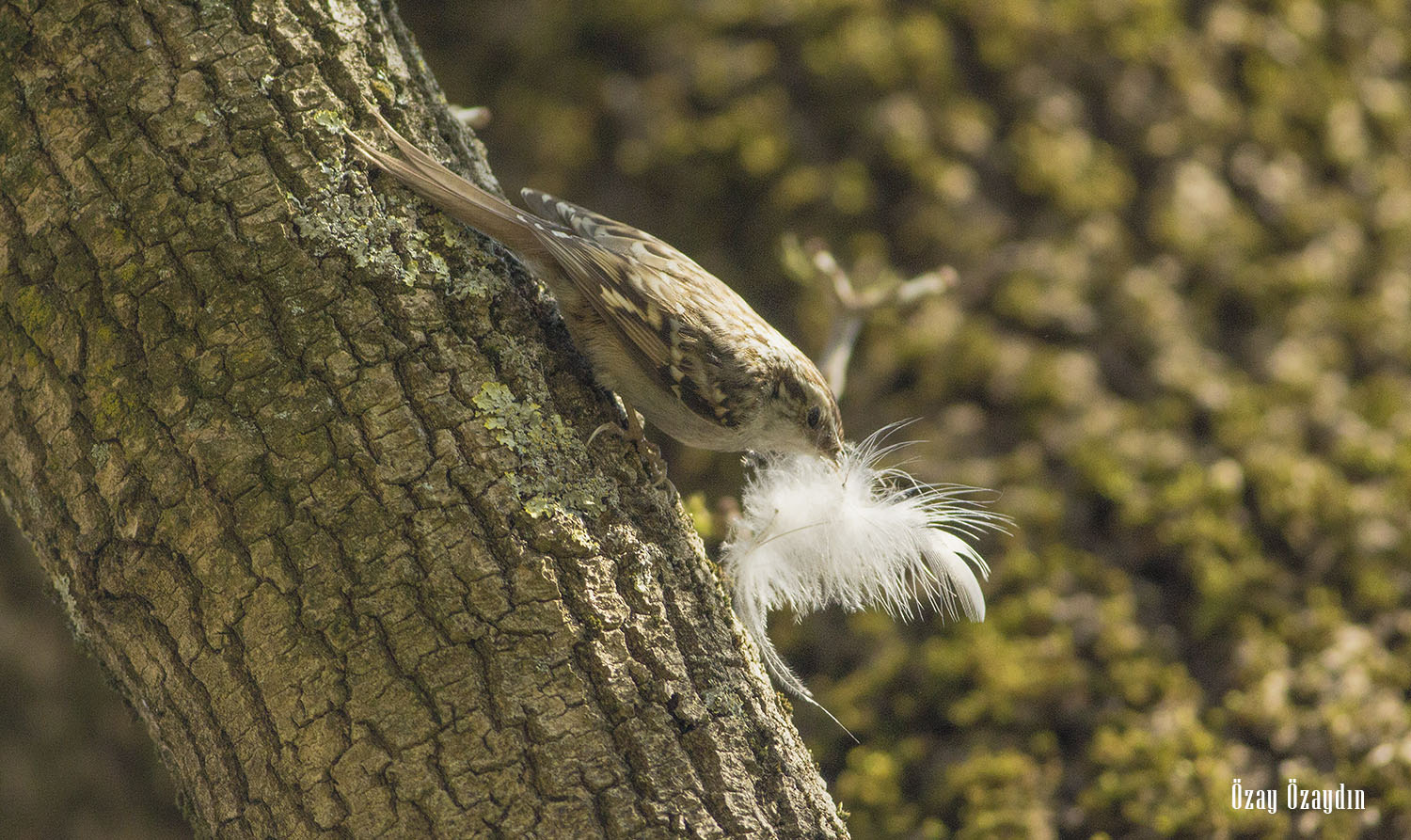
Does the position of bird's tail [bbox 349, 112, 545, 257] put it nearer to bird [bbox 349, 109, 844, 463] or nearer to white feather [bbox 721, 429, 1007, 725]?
bird [bbox 349, 109, 844, 463]

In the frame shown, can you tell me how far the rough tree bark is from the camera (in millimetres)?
1790

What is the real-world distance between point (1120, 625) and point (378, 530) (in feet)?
8.43

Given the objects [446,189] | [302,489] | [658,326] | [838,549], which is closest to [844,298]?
[838,549]

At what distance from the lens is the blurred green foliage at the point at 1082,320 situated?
309 centimetres

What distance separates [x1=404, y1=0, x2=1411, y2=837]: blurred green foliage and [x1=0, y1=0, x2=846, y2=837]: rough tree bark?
1.43 meters

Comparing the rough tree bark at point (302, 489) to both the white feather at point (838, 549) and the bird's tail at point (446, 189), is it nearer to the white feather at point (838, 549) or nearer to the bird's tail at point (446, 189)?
the bird's tail at point (446, 189)

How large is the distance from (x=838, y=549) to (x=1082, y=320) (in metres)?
1.90

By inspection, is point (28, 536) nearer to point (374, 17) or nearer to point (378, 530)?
point (378, 530)

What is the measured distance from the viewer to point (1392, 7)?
4445 mm

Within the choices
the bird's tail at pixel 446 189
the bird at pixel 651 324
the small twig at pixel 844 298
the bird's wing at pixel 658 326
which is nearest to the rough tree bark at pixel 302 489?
the bird's tail at pixel 446 189

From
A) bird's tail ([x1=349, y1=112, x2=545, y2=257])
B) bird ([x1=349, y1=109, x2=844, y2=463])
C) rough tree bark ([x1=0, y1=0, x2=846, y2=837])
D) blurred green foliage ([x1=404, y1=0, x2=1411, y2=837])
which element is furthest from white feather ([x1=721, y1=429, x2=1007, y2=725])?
bird's tail ([x1=349, y1=112, x2=545, y2=257])

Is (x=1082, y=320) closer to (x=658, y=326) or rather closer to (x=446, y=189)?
(x=658, y=326)

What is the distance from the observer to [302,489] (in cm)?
181

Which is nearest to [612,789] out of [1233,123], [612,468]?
[612,468]
